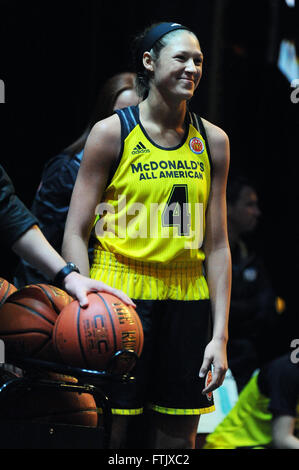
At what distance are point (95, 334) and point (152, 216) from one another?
0.60m

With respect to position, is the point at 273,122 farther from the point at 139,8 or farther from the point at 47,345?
the point at 47,345

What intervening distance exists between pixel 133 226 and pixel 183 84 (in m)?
0.53

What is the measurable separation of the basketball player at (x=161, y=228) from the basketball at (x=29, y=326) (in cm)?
35

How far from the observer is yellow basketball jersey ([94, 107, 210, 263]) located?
262 centimetres

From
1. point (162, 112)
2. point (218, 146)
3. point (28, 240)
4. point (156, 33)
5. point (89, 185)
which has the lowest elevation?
point (28, 240)

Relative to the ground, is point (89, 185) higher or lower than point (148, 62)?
lower

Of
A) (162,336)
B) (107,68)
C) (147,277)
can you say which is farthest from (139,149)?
(107,68)

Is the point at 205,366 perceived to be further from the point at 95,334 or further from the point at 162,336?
the point at 95,334

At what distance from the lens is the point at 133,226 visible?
2645 millimetres

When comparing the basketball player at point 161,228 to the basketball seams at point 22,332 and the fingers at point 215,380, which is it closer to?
the fingers at point 215,380

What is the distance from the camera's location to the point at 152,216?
2627 millimetres

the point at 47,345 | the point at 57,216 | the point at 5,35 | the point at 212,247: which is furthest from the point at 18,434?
the point at 5,35

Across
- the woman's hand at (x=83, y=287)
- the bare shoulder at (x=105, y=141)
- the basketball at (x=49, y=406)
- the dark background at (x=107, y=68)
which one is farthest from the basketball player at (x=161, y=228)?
the dark background at (x=107, y=68)

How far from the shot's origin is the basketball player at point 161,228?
2625 millimetres
